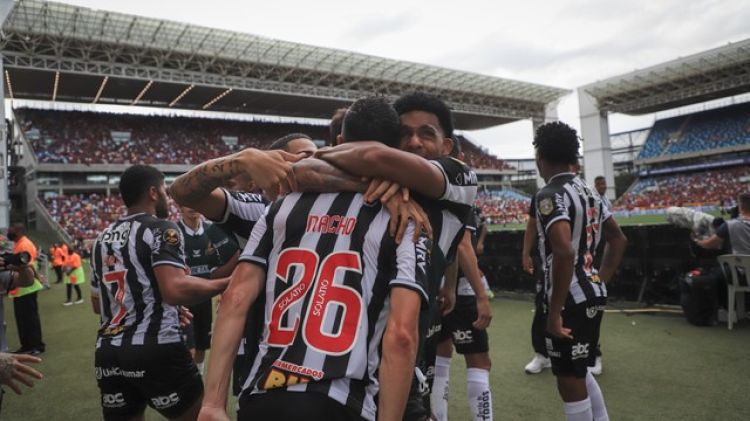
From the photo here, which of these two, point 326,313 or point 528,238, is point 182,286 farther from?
point 528,238

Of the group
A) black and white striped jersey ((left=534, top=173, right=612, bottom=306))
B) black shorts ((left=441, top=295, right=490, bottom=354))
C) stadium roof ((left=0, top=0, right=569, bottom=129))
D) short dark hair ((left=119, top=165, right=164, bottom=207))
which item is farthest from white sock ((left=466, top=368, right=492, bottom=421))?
stadium roof ((left=0, top=0, right=569, bottom=129))

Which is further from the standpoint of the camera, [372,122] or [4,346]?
[4,346]

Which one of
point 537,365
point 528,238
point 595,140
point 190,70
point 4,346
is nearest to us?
point 4,346

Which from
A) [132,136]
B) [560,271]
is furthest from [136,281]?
[132,136]

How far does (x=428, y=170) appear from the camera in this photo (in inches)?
60.3

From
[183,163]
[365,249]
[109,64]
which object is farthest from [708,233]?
[183,163]

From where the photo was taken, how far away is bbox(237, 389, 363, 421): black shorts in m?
1.26

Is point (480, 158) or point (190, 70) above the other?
point (190, 70)

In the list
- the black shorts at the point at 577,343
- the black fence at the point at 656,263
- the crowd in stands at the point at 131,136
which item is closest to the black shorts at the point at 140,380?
the black shorts at the point at 577,343

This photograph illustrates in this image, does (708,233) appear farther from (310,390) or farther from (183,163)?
(183,163)

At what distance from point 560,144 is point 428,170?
2.12m

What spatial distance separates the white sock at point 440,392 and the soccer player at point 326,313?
245 cm

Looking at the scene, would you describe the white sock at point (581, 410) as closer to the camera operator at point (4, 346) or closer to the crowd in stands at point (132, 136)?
the camera operator at point (4, 346)

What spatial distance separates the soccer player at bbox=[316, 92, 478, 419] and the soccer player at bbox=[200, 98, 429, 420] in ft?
0.44
